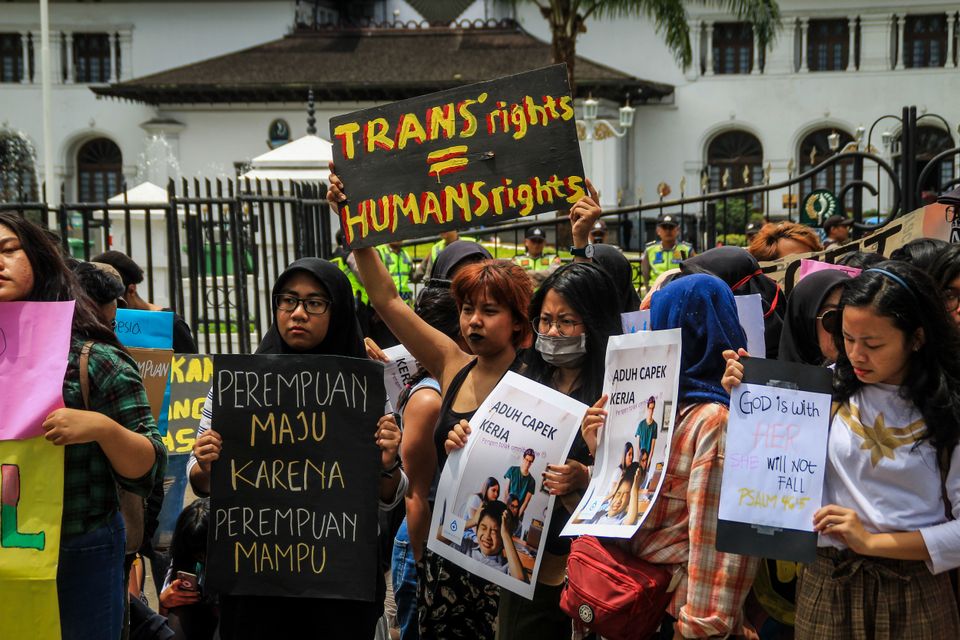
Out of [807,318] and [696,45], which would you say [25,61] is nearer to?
[696,45]

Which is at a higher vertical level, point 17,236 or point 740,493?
point 17,236

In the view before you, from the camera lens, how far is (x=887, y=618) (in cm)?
350

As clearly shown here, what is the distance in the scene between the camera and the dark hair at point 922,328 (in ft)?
11.4

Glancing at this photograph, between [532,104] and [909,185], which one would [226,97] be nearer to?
[909,185]

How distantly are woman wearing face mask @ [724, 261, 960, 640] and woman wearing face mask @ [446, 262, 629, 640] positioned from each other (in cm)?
71

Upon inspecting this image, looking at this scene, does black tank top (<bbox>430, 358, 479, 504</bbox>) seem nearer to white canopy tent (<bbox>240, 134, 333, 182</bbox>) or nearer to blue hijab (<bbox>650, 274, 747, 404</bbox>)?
blue hijab (<bbox>650, 274, 747, 404</bbox>)

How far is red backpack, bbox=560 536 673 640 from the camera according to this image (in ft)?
11.9

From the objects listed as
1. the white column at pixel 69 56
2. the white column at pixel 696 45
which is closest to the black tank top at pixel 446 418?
the white column at pixel 696 45

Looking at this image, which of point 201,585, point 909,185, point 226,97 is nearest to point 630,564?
point 201,585

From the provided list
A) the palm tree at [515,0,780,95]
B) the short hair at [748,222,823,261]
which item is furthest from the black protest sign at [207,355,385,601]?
the palm tree at [515,0,780,95]

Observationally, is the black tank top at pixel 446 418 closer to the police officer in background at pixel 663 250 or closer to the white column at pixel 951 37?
the police officer in background at pixel 663 250

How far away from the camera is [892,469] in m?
3.45

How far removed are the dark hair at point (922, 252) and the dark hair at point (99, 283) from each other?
10.5 ft

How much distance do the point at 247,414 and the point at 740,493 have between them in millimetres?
1634
